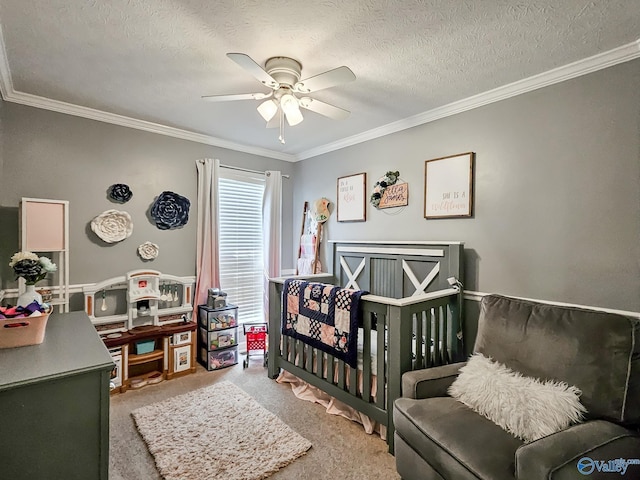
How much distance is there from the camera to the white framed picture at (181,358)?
3039 millimetres

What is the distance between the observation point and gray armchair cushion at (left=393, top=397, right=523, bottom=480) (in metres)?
1.29

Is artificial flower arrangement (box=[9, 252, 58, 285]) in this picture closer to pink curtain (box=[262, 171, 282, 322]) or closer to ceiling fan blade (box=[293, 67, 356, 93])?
ceiling fan blade (box=[293, 67, 356, 93])

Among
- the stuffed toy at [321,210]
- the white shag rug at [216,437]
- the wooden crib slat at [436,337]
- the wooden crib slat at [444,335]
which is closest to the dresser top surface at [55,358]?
the white shag rug at [216,437]

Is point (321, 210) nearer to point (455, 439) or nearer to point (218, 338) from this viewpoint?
point (218, 338)

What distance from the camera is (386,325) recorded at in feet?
6.81

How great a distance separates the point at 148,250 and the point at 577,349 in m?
3.39

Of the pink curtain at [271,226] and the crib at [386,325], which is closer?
the crib at [386,325]

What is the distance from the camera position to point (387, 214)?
3.22 m

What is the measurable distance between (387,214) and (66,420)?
2.77 meters

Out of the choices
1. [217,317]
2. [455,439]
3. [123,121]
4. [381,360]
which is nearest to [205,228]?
[217,317]

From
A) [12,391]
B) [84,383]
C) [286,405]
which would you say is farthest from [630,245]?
[12,391]

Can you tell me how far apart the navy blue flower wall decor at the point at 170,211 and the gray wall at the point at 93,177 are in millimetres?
67

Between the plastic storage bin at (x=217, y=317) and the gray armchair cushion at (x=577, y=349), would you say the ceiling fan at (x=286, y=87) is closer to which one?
the gray armchair cushion at (x=577, y=349)

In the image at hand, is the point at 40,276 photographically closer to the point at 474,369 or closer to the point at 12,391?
the point at 12,391
